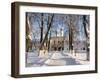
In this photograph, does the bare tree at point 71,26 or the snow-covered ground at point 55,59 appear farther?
the bare tree at point 71,26

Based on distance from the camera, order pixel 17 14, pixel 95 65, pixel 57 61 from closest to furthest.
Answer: pixel 17 14 < pixel 57 61 < pixel 95 65

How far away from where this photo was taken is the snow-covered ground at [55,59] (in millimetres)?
2184

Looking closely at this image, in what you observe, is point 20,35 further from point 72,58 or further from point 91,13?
point 91,13

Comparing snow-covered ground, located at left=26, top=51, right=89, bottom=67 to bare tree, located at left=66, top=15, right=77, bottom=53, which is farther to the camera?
bare tree, located at left=66, top=15, right=77, bottom=53

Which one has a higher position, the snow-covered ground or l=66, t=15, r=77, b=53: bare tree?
l=66, t=15, r=77, b=53: bare tree

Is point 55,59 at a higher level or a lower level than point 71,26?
lower

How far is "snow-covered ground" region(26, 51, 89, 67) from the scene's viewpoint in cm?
218

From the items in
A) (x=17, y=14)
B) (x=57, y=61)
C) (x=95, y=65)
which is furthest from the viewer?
(x=95, y=65)

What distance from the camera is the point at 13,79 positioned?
6.98 feet

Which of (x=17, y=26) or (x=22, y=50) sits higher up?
(x=17, y=26)

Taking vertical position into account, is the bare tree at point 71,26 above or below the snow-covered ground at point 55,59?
above

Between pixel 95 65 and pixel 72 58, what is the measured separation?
0.28 metres

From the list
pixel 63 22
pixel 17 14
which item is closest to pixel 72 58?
pixel 63 22

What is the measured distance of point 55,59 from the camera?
2.27 m
